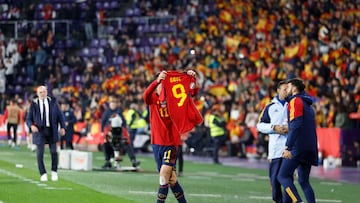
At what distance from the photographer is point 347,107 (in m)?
33.4

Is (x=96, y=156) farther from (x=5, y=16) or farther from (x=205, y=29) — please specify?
(x=5, y=16)

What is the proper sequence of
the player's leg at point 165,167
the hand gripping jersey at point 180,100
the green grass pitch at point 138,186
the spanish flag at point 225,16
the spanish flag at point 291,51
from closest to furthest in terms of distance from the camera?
the player's leg at point 165,167
the hand gripping jersey at point 180,100
the green grass pitch at point 138,186
the spanish flag at point 291,51
the spanish flag at point 225,16

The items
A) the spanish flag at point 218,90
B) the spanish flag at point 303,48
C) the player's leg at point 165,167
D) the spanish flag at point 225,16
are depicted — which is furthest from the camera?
the spanish flag at point 225,16

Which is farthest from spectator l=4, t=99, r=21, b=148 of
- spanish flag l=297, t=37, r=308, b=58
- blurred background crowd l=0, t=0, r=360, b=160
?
spanish flag l=297, t=37, r=308, b=58

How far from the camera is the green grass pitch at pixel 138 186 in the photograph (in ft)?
63.6

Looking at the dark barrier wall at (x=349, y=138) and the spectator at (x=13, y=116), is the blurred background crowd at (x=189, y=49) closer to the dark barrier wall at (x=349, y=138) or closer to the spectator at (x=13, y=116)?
the dark barrier wall at (x=349, y=138)

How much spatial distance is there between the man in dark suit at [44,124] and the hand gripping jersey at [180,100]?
24.5 feet

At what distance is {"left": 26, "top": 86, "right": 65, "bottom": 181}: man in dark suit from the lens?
75.6 ft

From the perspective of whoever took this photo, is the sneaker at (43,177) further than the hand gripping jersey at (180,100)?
Yes

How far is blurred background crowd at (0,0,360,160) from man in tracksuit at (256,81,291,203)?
1512 centimetres

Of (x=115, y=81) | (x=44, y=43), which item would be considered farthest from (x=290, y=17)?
(x=44, y=43)

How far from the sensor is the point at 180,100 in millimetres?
16047

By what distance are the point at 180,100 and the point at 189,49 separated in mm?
13857

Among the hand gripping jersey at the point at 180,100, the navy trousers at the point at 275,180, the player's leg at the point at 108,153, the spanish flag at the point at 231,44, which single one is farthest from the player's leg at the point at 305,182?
the spanish flag at the point at 231,44
